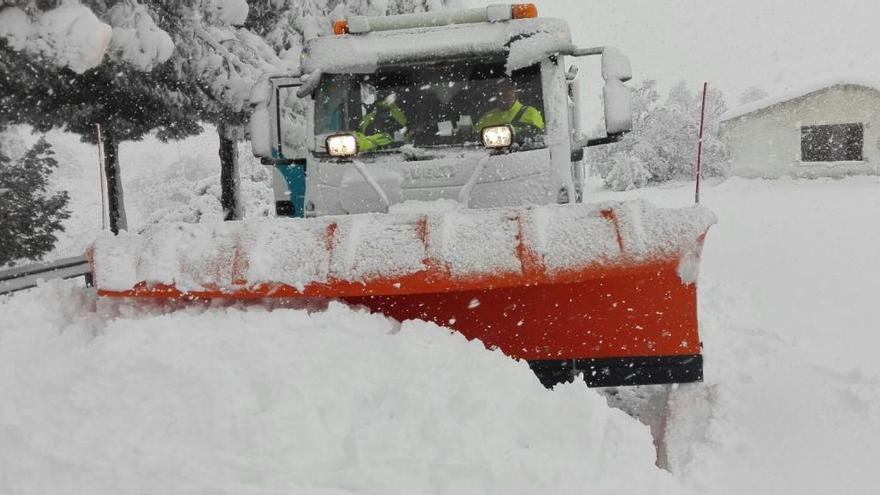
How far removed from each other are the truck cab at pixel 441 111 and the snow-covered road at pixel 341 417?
1.59 metres

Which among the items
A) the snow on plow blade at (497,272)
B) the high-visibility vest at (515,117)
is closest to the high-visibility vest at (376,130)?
the high-visibility vest at (515,117)

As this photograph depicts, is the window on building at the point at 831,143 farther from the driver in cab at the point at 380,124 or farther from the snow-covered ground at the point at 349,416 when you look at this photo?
the driver in cab at the point at 380,124

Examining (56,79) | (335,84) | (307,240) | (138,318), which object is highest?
(56,79)

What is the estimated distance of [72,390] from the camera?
105 inches

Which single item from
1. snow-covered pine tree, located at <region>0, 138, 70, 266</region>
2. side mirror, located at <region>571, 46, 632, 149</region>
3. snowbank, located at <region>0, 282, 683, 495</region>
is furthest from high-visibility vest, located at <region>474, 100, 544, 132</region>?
snow-covered pine tree, located at <region>0, 138, 70, 266</region>

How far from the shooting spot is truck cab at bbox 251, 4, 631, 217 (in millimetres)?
4785

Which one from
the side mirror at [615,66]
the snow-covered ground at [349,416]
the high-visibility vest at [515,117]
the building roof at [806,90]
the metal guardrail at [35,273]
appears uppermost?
the building roof at [806,90]

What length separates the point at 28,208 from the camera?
1049 cm

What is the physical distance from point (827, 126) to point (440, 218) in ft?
86.8

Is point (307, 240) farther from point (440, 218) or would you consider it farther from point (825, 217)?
point (825, 217)

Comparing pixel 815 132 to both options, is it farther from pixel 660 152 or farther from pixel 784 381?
pixel 784 381

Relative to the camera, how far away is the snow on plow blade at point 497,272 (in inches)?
126

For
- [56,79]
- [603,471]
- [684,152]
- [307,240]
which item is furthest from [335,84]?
[684,152]

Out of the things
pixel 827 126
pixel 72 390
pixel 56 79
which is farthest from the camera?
pixel 827 126
